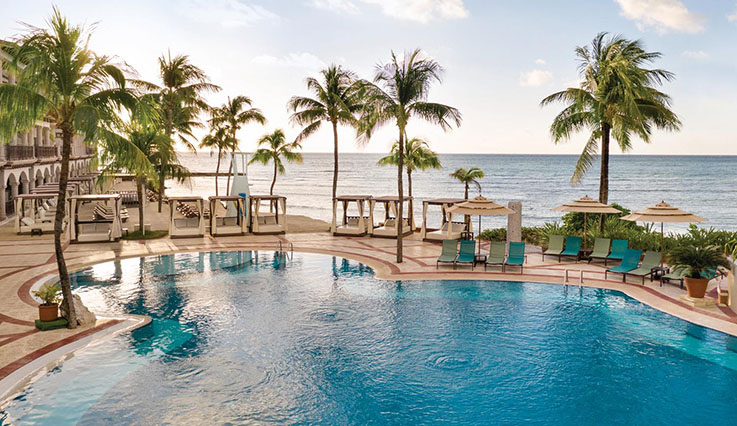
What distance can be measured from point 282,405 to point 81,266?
14116mm

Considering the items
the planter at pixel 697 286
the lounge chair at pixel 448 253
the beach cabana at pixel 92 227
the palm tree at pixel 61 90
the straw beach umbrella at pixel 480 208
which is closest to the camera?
the palm tree at pixel 61 90

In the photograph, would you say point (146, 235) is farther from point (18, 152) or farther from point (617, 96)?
point (617, 96)

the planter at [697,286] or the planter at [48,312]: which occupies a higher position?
the planter at [697,286]

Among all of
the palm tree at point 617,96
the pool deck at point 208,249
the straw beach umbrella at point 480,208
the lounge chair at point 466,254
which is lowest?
the pool deck at point 208,249

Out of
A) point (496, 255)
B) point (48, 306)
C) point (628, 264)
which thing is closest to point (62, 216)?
point (48, 306)

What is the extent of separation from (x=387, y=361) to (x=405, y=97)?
37.2 feet

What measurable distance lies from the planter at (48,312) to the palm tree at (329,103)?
63.3 feet

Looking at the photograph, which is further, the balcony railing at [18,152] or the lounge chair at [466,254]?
the balcony railing at [18,152]

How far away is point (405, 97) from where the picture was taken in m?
18.9

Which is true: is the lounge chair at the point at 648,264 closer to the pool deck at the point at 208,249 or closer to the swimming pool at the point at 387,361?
the pool deck at the point at 208,249

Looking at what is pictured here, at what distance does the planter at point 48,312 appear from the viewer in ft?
38.2

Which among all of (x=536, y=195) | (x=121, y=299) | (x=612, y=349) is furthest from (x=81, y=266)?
(x=536, y=195)

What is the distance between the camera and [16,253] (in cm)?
2097

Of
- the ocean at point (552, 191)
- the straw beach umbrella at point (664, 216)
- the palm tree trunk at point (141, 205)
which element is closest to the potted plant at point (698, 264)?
the straw beach umbrella at point (664, 216)
